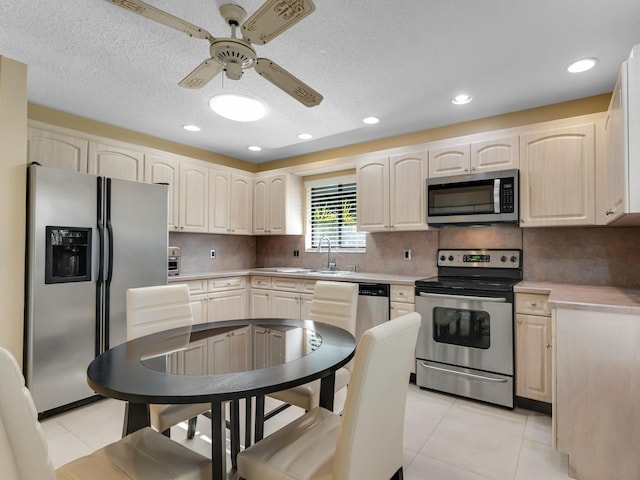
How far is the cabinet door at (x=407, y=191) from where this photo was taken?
3301mm

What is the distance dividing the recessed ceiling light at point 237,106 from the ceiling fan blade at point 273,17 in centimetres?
86

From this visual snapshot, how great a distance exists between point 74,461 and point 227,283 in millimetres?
2803

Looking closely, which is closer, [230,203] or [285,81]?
[285,81]

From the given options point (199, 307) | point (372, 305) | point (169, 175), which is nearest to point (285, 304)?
point (199, 307)

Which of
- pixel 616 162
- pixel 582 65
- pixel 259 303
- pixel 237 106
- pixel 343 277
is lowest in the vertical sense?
pixel 259 303

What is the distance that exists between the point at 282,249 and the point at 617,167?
146 inches

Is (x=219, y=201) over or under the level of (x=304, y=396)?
over

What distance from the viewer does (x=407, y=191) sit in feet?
11.1

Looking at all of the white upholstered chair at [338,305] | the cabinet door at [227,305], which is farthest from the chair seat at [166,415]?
the cabinet door at [227,305]

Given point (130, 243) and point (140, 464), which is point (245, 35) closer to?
point (140, 464)

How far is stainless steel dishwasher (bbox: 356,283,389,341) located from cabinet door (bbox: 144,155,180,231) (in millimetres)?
2168

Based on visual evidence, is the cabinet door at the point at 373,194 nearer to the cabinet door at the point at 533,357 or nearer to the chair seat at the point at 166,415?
the cabinet door at the point at 533,357

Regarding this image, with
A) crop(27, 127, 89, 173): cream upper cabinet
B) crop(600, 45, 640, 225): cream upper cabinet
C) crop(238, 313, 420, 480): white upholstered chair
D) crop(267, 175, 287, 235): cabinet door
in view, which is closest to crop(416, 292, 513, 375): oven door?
crop(600, 45, 640, 225): cream upper cabinet

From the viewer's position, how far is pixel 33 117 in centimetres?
296
